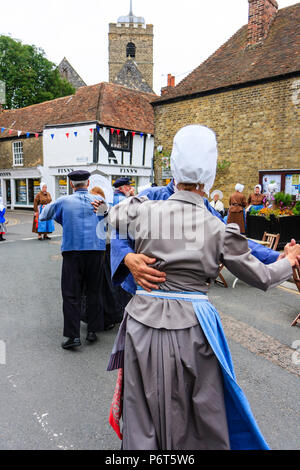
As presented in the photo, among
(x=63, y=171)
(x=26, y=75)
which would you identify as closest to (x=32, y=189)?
(x=63, y=171)

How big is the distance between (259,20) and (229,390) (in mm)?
18487

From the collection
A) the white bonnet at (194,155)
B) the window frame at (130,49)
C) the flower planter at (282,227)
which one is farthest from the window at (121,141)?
the window frame at (130,49)

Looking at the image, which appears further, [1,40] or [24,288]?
[1,40]

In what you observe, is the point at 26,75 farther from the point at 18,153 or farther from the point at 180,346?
the point at 180,346

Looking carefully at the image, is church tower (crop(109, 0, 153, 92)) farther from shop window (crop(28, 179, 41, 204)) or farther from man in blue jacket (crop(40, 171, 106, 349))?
man in blue jacket (crop(40, 171, 106, 349))

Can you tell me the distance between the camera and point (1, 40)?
31.6m

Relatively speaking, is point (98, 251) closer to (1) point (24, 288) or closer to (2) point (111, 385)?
(2) point (111, 385)

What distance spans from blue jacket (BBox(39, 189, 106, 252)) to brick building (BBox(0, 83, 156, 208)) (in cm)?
1913

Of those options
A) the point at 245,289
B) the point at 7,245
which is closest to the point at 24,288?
the point at 245,289

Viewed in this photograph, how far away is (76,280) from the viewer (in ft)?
13.4

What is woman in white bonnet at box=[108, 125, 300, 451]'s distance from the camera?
1.76m

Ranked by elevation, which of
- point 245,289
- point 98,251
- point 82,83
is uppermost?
point 82,83

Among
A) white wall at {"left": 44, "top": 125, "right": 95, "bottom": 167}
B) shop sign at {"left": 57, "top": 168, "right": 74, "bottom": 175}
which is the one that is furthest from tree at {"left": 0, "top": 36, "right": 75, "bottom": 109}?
shop sign at {"left": 57, "top": 168, "right": 74, "bottom": 175}

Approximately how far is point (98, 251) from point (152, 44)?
53848mm
